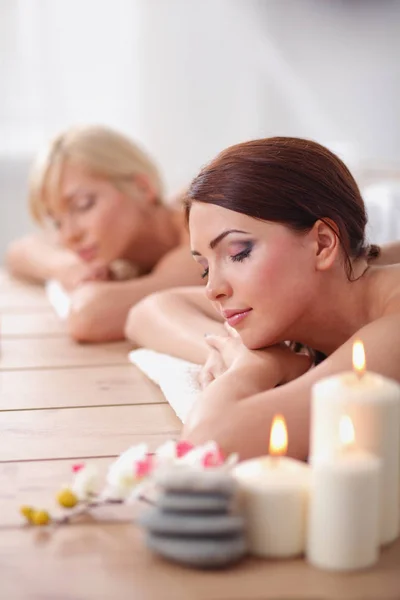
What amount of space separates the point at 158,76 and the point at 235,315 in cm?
282

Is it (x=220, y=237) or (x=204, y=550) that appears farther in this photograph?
(x=220, y=237)

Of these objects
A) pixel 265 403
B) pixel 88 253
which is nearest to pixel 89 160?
pixel 88 253

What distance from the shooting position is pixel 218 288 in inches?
55.1

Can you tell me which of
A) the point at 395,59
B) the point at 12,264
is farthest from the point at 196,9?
the point at 12,264

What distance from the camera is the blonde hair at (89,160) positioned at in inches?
102

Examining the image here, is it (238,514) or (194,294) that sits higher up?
(238,514)

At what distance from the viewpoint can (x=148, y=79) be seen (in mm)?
4055

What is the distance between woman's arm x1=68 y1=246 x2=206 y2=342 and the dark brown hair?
777mm

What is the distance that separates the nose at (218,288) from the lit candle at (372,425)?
0.41 m

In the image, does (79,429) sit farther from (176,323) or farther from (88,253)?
(88,253)

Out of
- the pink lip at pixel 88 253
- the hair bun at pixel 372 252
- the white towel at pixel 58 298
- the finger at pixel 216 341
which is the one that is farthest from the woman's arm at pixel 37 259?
the hair bun at pixel 372 252

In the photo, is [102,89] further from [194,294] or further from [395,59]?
[194,294]

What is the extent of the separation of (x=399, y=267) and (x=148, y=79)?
2.77 m

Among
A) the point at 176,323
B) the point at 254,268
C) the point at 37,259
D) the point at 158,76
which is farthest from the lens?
the point at 158,76
